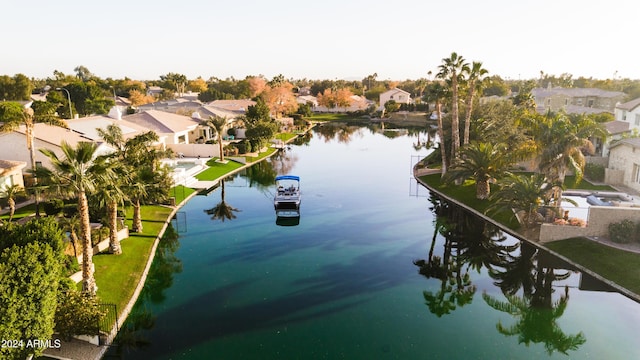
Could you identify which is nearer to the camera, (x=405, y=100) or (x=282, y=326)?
(x=282, y=326)

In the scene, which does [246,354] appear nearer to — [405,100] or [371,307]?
[371,307]

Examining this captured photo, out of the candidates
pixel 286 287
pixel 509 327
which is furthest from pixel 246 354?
pixel 509 327

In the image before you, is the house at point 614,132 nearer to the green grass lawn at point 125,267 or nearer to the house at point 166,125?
the green grass lawn at point 125,267

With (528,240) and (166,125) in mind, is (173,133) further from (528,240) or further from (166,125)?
(528,240)

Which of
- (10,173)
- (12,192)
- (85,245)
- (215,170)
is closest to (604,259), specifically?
(85,245)

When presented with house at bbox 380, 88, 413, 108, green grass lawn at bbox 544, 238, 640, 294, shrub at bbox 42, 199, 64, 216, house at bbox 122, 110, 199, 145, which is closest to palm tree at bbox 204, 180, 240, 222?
shrub at bbox 42, 199, 64, 216

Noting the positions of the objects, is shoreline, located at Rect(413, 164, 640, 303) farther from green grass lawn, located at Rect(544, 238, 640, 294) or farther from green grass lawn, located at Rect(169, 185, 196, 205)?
green grass lawn, located at Rect(169, 185, 196, 205)
